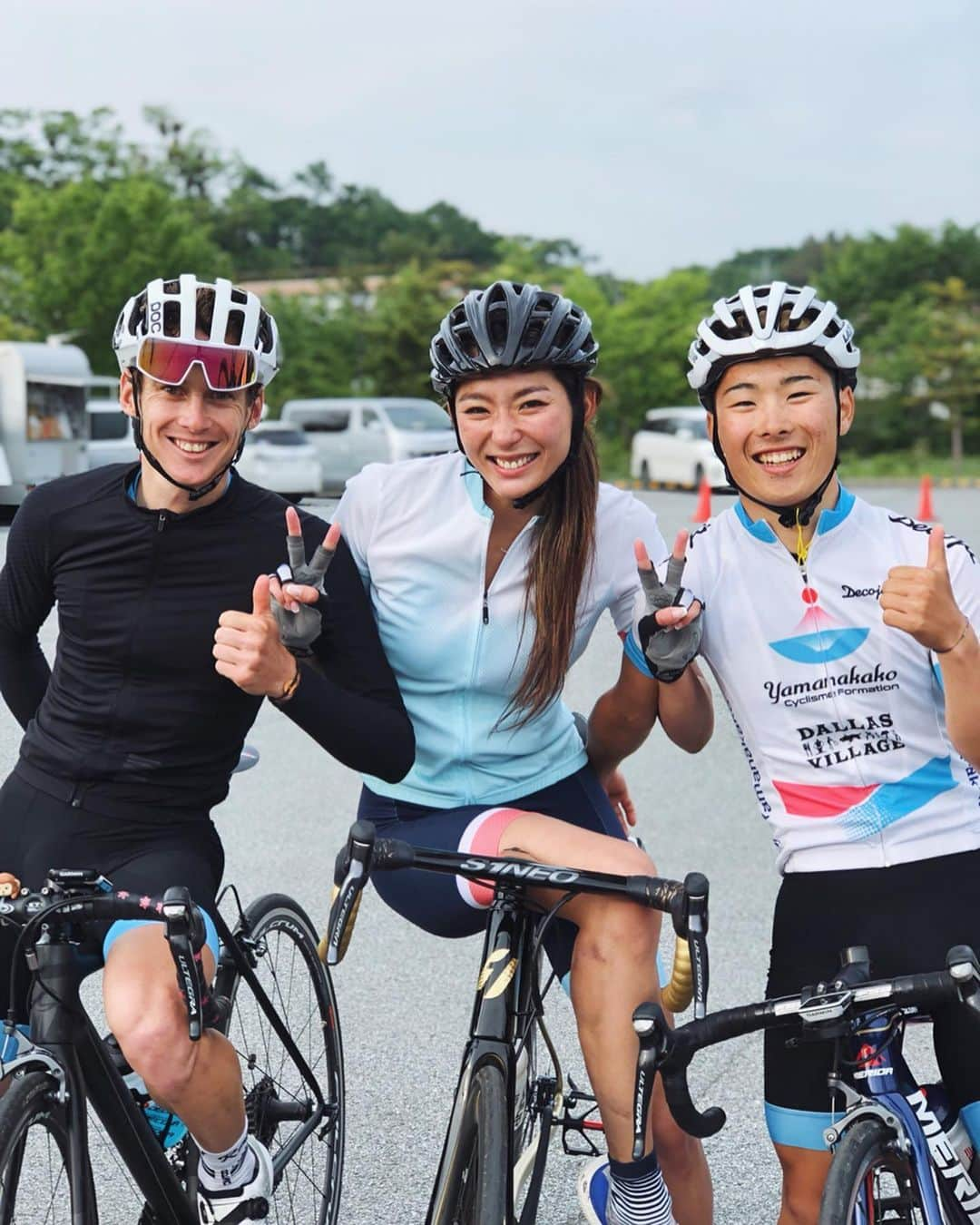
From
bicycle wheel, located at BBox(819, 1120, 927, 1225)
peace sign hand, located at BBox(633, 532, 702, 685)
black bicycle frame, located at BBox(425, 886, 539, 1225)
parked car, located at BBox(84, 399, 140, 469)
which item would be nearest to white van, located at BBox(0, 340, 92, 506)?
parked car, located at BBox(84, 399, 140, 469)

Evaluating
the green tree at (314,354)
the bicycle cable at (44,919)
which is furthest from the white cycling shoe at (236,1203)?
the green tree at (314,354)

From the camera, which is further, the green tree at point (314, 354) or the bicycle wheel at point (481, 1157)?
the green tree at point (314, 354)

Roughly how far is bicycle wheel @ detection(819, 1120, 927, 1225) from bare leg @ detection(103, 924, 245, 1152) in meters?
1.11

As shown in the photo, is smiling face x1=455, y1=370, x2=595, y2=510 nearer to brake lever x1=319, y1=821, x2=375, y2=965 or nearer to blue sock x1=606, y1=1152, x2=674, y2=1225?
brake lever x1=319, y1=821, x2=375, y2=965

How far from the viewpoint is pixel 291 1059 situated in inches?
146

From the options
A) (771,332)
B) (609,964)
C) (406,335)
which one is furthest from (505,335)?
(406,335)

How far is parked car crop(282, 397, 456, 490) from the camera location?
29.7m

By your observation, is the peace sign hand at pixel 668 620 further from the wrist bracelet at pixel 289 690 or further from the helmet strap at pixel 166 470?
the helmet strap at pixel 166 470

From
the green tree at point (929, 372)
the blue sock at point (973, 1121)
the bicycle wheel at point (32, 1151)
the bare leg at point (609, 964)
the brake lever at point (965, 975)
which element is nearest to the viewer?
the brake lever at point (965, 975)

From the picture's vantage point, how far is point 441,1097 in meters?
4.91

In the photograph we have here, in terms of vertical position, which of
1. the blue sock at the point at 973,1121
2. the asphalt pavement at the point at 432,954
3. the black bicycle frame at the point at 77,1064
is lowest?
the asphalt pavement at the point at 432,954

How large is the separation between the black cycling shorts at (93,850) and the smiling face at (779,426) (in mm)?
1301

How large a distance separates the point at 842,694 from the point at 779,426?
51cm

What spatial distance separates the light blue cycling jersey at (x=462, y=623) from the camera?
10.5 feet
